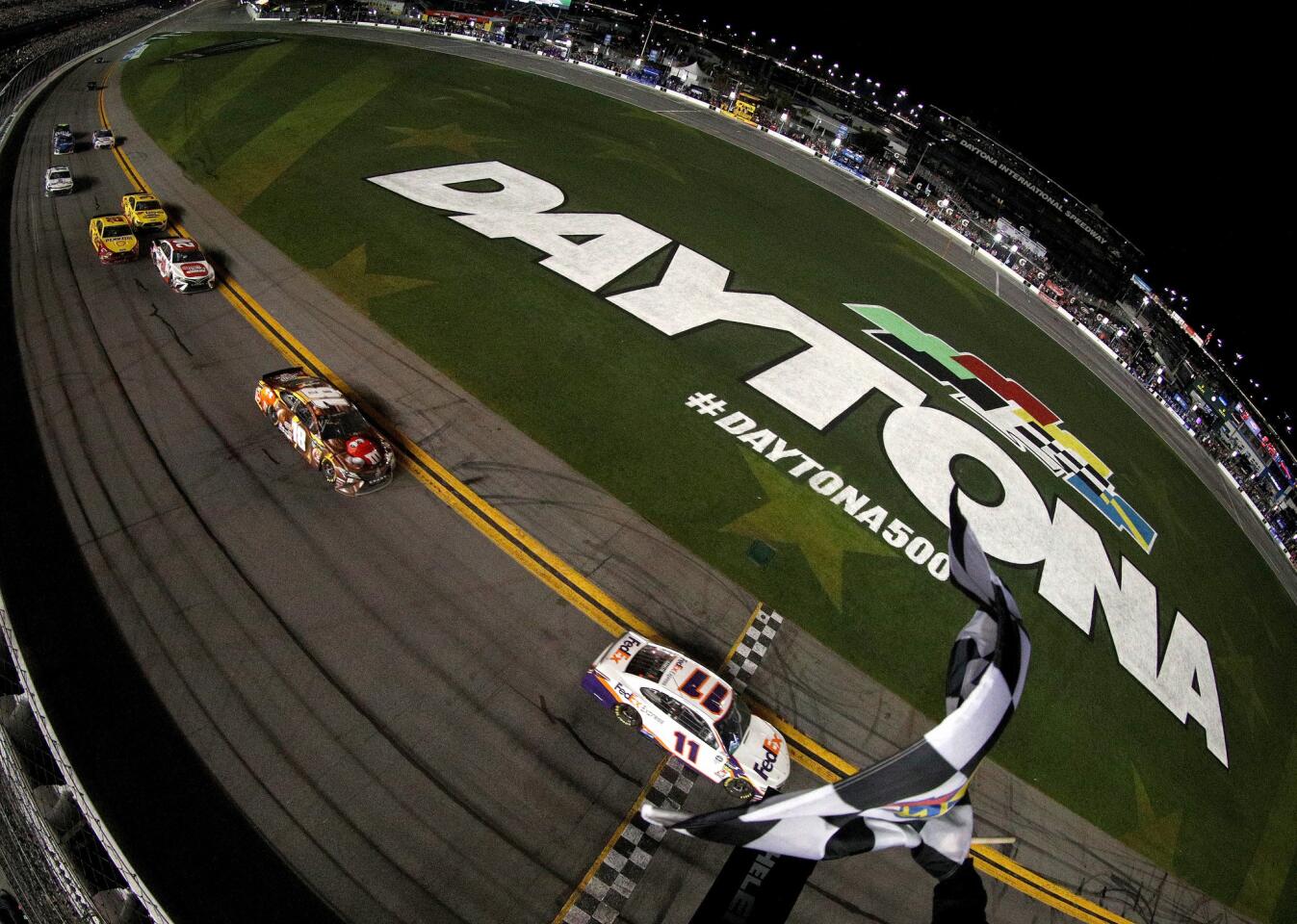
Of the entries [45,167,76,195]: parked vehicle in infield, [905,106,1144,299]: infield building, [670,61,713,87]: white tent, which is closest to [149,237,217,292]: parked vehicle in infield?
[45,167,76,195]: parked vehicle in infield

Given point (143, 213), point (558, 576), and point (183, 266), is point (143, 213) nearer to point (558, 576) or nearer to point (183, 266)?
point (183, 266)

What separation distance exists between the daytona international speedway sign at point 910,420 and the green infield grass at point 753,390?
0.57 metres

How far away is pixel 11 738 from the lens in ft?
31.9

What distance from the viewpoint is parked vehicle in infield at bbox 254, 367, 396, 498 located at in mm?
15797

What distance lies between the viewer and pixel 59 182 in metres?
26.5

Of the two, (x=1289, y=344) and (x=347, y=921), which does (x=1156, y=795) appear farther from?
(x=1289, y=344)

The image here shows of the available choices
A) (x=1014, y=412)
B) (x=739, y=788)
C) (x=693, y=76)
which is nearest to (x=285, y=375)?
(x=739, y=788)

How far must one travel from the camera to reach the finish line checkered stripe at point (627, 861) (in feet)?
35.2

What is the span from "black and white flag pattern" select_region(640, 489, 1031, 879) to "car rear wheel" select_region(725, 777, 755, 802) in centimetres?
489

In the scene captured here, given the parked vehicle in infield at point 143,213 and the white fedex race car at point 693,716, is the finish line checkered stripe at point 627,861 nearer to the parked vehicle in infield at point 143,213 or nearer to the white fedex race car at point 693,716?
A: the white fedex race car at point 693,716

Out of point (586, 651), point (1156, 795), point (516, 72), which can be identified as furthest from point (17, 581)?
point (516, 72)

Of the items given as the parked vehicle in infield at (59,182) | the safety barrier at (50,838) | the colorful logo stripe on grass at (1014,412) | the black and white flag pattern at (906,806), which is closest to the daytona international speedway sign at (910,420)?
the colorful logo stripe on grass at (1014,412)

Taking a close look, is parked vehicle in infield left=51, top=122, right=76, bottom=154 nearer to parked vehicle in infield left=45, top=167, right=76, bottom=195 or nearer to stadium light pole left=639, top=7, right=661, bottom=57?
parked vehicle in infield left=45, top=167, right=76, bottom=195

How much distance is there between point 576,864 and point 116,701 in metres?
9.66
